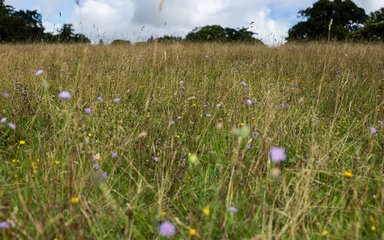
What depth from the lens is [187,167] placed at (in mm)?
1981

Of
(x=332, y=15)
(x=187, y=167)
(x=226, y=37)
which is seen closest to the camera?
(x=187, y=167)

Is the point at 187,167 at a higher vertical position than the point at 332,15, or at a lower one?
lower

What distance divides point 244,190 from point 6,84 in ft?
10.5

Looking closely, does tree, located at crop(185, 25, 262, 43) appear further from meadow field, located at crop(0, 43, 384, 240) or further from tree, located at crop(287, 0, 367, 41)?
tree, located at crop(287, 0, 367, 41)

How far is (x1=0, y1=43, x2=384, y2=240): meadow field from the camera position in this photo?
4.95 feet

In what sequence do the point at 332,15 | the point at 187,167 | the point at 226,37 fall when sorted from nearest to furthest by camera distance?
the point at 187,167 → the point at 226,37 → the point at 332,15

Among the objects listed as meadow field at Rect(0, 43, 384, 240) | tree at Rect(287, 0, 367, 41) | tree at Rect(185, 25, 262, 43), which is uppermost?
tree at Rect(287, 0, 367, 41)

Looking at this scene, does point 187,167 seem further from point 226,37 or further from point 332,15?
point 332,15

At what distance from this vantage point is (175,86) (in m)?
3.88

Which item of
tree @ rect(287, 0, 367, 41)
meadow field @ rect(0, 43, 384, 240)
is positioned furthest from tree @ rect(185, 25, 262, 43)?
tree @ rect(287, 0, 367, 41)

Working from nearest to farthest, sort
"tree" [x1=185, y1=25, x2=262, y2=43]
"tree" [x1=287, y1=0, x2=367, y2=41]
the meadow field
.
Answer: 1. the meadow field
2. "tree" [x1=185, y1=25, x2=262, y2=43]
3. "tree" [x1=287, y1=0, x2=367, y2=41]

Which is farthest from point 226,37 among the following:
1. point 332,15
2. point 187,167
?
point 332,15

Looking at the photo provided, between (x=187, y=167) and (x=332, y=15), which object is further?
(x=332, y=15)

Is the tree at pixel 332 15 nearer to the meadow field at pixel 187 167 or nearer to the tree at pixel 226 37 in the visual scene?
the tree at pixel 226 37
